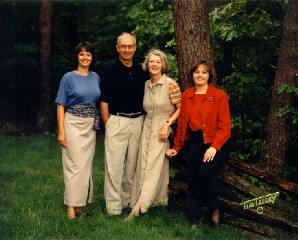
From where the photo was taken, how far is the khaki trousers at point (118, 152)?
6427 millimetres

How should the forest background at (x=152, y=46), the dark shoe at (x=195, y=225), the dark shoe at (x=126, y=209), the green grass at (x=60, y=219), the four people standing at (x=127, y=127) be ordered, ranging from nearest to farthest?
the green grass at (x=60, y=219), the dark shoe at (x=195, y=225), the four people standing at (x=127, y=127), the dark shoe at (x=126, y=209), the forest background at (x=152, y=46)

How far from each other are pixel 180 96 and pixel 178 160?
1.14 metres

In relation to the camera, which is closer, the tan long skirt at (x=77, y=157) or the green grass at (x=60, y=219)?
the green grass at (x=60, y=219)

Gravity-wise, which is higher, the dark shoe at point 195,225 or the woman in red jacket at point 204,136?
the woman in red jacket at point 204,136

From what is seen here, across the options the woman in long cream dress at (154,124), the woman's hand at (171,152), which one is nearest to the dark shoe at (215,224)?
the woman in long cream dress at (154,124)

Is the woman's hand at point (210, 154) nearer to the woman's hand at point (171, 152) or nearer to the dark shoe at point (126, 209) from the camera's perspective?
the woman's hand at point (171, 152)

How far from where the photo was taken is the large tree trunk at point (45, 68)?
51.0 feet

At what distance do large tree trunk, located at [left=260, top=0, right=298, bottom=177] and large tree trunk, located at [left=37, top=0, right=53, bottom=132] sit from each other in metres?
10.3

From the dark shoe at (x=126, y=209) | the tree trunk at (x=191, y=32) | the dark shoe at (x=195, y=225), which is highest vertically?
the tree trunk at (x=191, y=32)

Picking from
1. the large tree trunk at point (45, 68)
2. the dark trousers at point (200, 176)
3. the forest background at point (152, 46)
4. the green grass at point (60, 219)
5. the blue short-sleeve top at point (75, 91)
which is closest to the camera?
the green grass at point (60, 219)

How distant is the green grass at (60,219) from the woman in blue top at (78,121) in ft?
1.39

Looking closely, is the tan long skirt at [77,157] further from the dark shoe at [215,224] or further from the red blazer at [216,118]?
the dark shoe at [215,224]

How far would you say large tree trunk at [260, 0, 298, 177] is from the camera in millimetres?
6574

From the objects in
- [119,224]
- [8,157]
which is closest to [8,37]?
[8,157]
